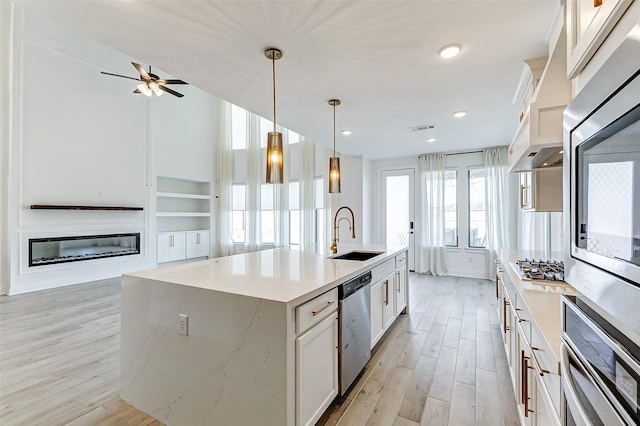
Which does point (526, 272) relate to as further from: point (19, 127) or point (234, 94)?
point (19, 127)

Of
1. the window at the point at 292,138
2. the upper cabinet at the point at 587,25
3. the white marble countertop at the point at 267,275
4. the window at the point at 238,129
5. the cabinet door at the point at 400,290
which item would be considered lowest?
the cabinet door at the point at 400,290

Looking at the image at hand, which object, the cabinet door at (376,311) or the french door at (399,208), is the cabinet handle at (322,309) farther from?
the french door at (399,208)

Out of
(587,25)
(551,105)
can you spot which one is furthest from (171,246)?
(587,25)

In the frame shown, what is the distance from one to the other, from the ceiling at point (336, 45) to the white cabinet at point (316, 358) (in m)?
1.84

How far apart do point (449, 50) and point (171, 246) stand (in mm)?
7246

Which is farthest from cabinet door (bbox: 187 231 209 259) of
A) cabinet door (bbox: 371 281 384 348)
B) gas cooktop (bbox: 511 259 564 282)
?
gas cooktop (bbox: 511 259 564 282)

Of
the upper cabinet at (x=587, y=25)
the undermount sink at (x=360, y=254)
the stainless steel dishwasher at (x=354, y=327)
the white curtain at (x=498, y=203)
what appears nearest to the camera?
the upper cabinet at (x=587, y=25)

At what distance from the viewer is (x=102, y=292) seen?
486cm

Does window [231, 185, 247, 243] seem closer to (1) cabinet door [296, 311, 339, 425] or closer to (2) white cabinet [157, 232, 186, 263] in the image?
(2) white cabinet [157, 232, 186, 263]

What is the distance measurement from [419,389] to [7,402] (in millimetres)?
2954

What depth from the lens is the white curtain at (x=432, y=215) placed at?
20.0ft

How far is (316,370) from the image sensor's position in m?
1.70

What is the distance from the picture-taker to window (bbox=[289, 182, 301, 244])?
754 cm

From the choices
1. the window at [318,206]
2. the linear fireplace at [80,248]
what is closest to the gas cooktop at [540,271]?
the window at [318,206]
